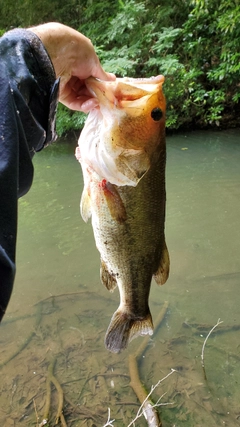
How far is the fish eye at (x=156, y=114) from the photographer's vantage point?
1.40 m

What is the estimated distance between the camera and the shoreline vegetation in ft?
30.8

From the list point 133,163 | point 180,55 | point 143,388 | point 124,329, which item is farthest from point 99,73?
point 180,55

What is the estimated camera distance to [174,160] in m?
7.99

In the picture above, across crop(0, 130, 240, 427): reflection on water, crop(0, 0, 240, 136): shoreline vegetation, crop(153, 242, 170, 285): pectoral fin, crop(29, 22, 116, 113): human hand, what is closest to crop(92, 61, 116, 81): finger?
crop(29, 22, 116, 113): human hand

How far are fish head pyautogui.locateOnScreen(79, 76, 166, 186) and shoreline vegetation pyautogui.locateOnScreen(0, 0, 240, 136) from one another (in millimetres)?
8184

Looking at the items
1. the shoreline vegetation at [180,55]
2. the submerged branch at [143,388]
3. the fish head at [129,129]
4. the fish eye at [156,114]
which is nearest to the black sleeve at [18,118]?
the fish head at [129,129]

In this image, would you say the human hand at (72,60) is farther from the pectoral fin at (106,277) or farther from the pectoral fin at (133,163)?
the pectoral fin at (106,277)

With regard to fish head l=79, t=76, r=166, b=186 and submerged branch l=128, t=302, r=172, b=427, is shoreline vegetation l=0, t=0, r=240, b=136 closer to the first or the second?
submerged branch l=128, t=302, r=172, b=427

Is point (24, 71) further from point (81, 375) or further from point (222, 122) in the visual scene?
point (222, 122)

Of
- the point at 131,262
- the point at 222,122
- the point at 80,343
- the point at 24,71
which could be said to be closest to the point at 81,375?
the point at 80,343

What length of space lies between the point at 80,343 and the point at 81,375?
1.23 feet

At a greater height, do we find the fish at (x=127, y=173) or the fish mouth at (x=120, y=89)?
the fish mouth at (x=120, y=89)

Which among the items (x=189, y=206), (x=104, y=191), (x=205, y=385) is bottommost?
(x=189, y=206)

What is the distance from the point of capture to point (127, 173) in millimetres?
1411
